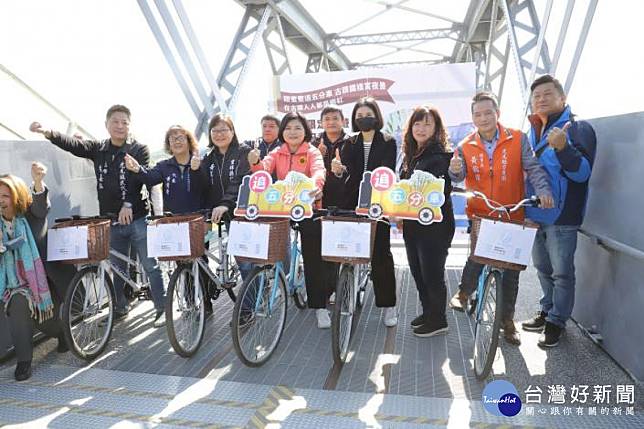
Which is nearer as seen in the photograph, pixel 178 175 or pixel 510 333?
pixel 510 333

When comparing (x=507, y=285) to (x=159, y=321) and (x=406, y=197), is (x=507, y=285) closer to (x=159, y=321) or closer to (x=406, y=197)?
(x=406, y=197)

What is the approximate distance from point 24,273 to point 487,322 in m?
2.84

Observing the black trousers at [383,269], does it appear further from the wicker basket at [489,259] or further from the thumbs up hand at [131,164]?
the thumbs up hand at [131,164]

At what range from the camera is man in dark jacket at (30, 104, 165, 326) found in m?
3.38

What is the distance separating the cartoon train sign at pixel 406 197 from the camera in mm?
2461

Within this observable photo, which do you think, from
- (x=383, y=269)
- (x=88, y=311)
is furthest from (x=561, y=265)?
(x=88, y=311)

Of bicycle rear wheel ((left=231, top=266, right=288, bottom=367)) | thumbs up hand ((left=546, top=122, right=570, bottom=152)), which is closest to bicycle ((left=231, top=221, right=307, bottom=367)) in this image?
bicycle rear wheel ((left=231, top=266, right=288, bottom=367))

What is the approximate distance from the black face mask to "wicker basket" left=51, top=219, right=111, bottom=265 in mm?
1804

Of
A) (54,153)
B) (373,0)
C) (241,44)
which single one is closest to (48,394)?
(54,153)

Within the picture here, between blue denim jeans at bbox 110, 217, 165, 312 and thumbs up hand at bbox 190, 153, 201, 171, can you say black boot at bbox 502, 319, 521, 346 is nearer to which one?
thumbs up hand at bbox 190, 153, 201, 171

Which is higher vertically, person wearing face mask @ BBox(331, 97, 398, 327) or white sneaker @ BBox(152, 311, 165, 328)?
person wearing face mask @ BBox(331, 97, 398, 327)

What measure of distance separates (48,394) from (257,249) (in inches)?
57.6

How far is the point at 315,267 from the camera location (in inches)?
124

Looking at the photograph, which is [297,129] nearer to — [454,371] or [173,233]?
[173,233]
